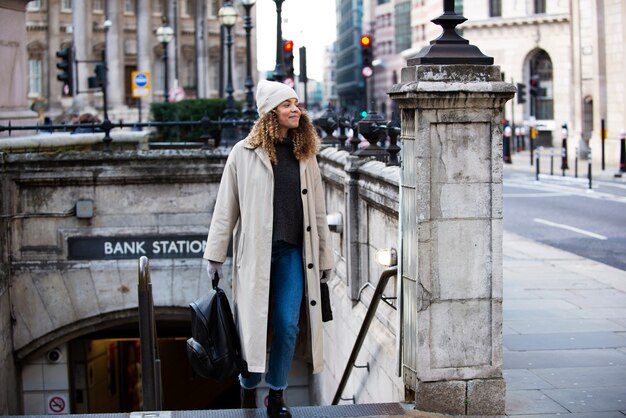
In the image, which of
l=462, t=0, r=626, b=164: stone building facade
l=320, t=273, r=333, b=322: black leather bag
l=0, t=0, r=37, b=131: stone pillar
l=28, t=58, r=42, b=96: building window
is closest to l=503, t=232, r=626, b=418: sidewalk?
l=320, t=273, r=333, b=322: black leather bag

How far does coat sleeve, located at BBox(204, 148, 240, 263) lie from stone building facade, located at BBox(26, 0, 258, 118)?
68.6 meters

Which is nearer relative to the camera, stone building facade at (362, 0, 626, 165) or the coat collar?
the coat collar

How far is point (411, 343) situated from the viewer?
24.4 ft

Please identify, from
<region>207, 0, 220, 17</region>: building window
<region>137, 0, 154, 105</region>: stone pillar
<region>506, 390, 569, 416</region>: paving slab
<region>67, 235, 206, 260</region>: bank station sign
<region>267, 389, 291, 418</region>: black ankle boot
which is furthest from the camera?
<region>207, 0, 220, 17</region>: building window

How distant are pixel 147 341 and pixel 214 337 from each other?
1.39 ft

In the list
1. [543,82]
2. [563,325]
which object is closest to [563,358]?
[563,325]

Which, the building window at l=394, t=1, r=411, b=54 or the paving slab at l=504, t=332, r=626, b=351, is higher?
the building window at l=394, t=1, r=411, b=54

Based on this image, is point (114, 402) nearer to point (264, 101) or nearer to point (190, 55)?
point (264, 101)

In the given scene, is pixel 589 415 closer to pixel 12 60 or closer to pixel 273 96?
pixel 273 96

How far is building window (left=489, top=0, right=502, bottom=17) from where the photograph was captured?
64.8 metres

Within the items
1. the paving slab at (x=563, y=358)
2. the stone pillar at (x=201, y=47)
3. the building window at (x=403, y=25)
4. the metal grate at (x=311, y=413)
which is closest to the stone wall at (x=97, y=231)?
the paving slab at (x=563, y=358)

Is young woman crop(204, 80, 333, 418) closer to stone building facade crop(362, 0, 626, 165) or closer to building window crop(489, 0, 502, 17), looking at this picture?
stone building facade crop(362, 0, 626, 165)

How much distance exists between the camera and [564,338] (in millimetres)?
9719

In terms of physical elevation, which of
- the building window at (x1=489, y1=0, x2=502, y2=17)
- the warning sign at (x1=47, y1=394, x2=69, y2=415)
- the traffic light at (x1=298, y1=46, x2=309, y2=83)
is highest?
the building window at (x1=489, y1=0, x2=502, y2=17)
